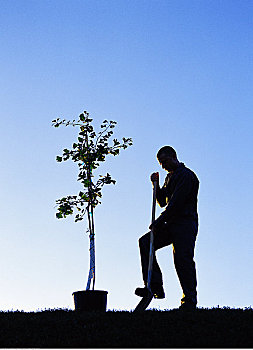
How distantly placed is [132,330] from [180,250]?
2.31 meters

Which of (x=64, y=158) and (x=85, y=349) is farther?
(x=64, y=158)

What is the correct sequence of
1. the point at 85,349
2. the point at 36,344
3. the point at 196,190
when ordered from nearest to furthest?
the point at 85,349
the point at 36,344
the point at 196,190

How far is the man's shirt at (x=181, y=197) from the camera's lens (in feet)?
27.7

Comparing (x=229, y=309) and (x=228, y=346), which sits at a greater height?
(x=229, y=309)

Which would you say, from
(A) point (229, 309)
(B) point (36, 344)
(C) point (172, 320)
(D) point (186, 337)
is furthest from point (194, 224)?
(B) point (36, 344)

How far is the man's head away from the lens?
8773 millimetres

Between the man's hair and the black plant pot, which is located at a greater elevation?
the man's hair

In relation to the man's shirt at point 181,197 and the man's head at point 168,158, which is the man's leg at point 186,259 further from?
the man's head at point 168,158

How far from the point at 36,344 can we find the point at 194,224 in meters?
3.48

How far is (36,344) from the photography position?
19.4 ft

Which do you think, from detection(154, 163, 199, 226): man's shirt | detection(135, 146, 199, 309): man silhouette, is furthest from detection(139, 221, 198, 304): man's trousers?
detection(154, 163, 199, 226): man's shirt

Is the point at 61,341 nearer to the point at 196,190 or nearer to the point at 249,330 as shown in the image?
the point at 249,330

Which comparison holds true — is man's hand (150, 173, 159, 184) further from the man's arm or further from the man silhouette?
the man's arm

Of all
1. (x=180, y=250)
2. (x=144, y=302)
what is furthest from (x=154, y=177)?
(x=144, y=302)
